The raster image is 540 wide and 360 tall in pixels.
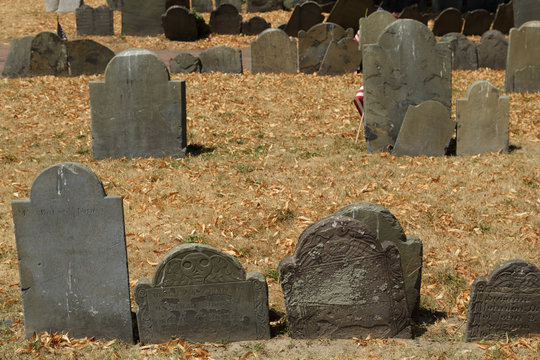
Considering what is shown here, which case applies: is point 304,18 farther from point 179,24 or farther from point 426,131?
point 426,131

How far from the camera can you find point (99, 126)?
1032 centimetres

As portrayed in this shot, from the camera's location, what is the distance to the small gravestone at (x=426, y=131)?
10.5m

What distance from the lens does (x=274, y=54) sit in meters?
16.2

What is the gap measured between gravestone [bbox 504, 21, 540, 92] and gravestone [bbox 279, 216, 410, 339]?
998 centimetres

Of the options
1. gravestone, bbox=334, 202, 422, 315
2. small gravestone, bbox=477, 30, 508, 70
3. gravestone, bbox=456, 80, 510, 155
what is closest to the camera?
gravestone, bbox=334, 202, 422, 315

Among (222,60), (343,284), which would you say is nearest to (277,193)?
(343,284)

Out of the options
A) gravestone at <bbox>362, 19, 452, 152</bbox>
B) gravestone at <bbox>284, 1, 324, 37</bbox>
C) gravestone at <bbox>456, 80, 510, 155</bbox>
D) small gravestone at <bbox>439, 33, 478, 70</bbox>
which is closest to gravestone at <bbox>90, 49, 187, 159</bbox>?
gravestone at <bbox>362, 19, 452, 152</bbox>

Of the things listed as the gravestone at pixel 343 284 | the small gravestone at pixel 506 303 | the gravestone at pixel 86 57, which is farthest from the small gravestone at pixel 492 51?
the gravestone at pixel 343 284

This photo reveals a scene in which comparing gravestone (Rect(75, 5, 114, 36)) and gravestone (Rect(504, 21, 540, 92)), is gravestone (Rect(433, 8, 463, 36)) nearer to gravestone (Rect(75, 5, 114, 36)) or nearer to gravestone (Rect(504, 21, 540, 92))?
gravestone (Rect(504, 21, 540, 92))

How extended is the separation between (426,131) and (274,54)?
650 centimetres

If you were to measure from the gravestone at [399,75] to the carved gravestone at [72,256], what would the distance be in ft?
19.7

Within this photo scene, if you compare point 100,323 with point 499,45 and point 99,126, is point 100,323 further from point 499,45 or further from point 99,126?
point 499,45

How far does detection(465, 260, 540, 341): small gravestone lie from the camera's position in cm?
536

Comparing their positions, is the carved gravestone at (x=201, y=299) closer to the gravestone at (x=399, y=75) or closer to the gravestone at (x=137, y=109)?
the gravestone at (x=137, y=109)
